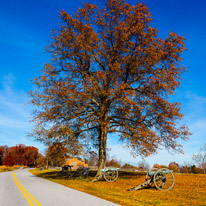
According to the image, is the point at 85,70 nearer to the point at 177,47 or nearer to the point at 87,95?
the point at 87,95

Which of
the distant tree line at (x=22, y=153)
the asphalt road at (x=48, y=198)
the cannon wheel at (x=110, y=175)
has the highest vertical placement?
the distant tree line at (x=22, y=153)

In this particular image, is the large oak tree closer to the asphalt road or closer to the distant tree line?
the asphalt road

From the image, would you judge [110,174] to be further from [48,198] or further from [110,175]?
[48,198]

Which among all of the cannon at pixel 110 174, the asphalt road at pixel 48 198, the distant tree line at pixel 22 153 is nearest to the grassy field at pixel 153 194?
the asphalt road at pixel 48 198

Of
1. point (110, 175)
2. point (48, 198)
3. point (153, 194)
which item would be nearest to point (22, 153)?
point (110, 175)

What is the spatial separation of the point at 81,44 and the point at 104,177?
11765 millimetres

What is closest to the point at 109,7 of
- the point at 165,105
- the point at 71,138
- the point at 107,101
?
the point at 107,101

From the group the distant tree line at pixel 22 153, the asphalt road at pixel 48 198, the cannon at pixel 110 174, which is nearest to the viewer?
the asphalt road at pixel 48 198

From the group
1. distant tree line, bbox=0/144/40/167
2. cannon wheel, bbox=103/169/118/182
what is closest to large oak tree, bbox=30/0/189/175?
cannon wheel, bbox=103/169/118/182

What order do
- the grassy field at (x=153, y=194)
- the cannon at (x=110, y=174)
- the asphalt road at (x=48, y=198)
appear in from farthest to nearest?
the cannon at (x=110, y=174) → the grassy field at (x=153, y=194) → the asphalt road at (x=48, y=198)

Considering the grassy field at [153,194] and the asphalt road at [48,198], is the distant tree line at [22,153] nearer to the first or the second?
the grassy field at [153,194]

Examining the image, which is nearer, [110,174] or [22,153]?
[110,174]

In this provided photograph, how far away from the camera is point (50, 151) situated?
19422mm

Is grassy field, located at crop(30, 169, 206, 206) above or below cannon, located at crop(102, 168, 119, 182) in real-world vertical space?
below
